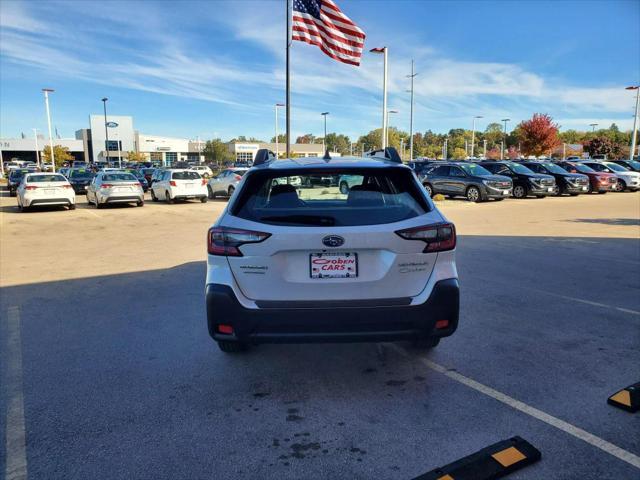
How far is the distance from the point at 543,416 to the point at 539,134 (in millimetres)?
62333

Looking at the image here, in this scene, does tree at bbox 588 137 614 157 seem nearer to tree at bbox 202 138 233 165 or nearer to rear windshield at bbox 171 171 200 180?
tree at bbox 202 138 233 165

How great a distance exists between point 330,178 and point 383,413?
6.01ft

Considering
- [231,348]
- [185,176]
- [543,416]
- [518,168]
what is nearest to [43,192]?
[185,176]

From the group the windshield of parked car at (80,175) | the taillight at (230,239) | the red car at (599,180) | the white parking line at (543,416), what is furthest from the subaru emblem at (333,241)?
the windshield of parked car at (80,175)

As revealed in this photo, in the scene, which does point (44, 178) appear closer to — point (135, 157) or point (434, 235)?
point (434, 235)

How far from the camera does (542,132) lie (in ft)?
191

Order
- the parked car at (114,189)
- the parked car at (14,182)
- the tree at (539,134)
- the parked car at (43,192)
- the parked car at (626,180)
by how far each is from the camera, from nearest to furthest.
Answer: the parked car at (43,192) → the parked car at (114,189) → the parked car at (626,180) → the parked car at (14,182) → the tree at (539,134)

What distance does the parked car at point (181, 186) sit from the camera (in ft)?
68.6

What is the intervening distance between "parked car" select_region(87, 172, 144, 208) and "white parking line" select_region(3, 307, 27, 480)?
14.8m

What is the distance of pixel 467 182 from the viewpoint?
21453 millimetres

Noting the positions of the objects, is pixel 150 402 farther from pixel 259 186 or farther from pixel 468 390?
pixel 468 390

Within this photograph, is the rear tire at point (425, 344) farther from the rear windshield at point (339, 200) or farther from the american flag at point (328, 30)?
the american flag at point (328, 30)

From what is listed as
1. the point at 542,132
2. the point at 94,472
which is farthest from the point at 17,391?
the point at 542,132

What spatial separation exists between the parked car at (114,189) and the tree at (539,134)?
52.8 metres
